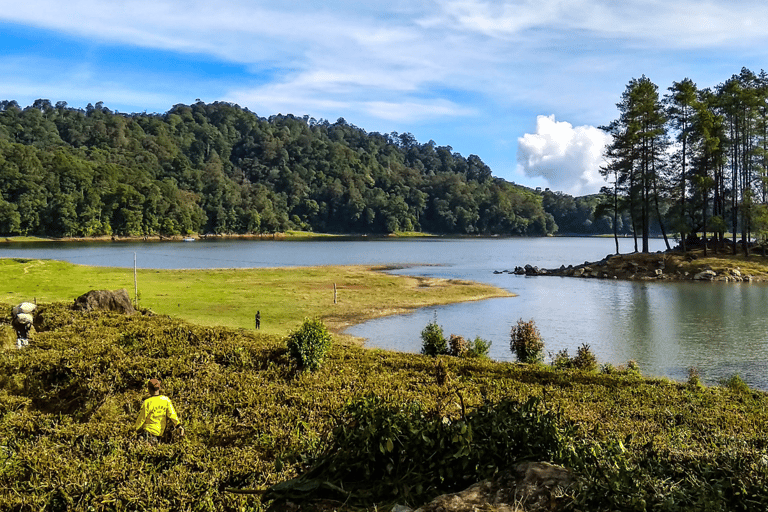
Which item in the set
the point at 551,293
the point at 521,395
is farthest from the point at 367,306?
the point at 521,395

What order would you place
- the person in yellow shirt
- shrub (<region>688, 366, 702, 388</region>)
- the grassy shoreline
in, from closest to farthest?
1. the person in yellow shirt
2. shrub (<region>688, 366, 702, 388</region>)
3. the grassy shoreline

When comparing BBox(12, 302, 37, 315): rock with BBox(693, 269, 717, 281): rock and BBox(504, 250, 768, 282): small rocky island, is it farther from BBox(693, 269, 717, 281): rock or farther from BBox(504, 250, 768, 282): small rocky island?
BBox(693, 269, 717, 281): rock

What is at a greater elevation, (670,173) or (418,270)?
(670,173)

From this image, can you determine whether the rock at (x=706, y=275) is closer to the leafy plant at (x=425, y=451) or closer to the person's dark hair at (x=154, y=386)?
the person's dark hair at (x=154, y=386)

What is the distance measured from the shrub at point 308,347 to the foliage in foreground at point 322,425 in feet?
0.97

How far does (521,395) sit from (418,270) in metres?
57.8

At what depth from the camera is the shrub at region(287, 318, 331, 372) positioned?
10.8 metres

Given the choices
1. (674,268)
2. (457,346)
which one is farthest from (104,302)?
(674,268)

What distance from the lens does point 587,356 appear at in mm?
17000

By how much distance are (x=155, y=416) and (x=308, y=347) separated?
369 cm

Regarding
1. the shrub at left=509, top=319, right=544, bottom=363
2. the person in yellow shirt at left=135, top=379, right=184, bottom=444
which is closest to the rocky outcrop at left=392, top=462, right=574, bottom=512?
the person in yellow shirt at left=135, top=379, right=184, bottom=444

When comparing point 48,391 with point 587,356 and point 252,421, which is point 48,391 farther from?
point 587,356

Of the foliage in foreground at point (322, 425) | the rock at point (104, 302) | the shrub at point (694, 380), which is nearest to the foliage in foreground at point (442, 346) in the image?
the foliage in foreground at point (322, 425)

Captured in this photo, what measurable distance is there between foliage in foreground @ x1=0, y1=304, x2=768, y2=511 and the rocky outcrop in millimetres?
110
